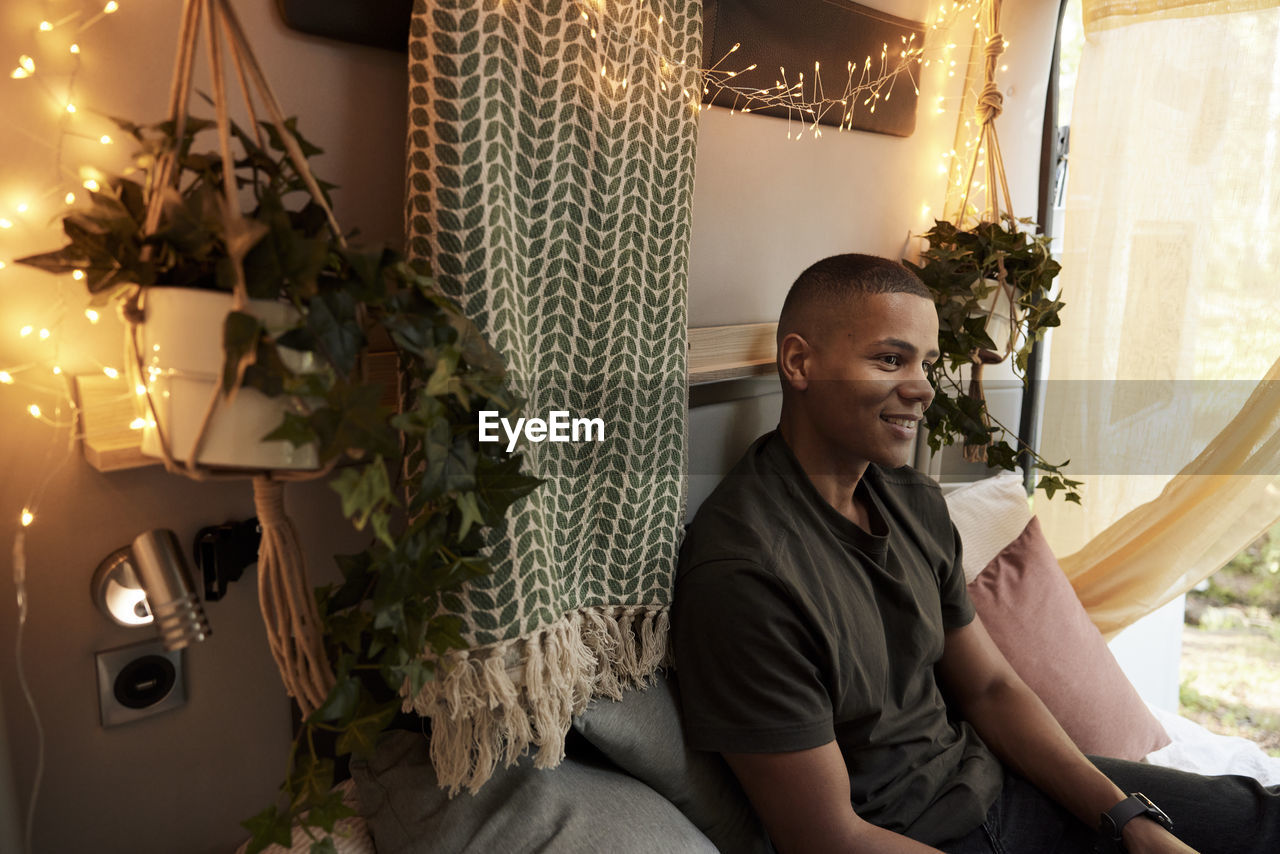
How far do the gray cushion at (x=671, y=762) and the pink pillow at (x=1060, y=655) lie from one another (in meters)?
0.78

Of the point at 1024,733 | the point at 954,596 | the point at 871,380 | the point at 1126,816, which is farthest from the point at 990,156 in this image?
the point at 1126,816

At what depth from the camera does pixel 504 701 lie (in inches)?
37.0

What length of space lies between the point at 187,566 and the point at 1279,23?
2.55 meters

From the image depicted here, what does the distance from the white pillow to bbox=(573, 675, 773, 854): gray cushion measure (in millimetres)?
805

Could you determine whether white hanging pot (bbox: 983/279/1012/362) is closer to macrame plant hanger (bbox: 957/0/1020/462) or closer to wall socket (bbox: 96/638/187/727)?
macrame plant hanger (bbox: 957/0/1020/462)

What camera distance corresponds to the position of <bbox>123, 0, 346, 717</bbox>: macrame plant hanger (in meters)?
0.67

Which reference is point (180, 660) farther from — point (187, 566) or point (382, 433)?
point (382, 433)

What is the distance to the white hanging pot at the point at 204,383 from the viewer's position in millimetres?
682

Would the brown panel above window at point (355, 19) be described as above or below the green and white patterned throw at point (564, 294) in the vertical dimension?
above

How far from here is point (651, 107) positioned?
1.18 meters

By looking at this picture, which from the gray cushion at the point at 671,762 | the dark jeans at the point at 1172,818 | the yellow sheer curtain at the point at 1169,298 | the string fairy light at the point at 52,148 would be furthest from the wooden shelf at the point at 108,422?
the yellow sheer curtain at the point at 1169,298

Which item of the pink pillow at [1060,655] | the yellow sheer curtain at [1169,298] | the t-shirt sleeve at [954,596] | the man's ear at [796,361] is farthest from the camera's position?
the yellow sheer curtain at [1169,298]

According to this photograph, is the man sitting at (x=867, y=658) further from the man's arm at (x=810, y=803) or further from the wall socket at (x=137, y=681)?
the wall socket at (x=137, y=681)

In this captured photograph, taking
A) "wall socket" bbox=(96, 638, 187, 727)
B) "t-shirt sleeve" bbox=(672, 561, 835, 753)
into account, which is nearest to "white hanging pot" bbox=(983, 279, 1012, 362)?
"t-shirt sleeve" bbox=(672, 561, 835, 753)
